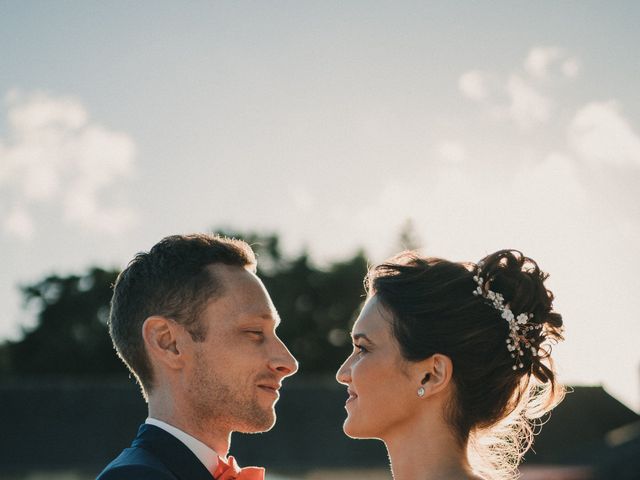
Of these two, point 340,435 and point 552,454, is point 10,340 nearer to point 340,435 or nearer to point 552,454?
point 340,435

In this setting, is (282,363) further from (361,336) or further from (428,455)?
(428,455)

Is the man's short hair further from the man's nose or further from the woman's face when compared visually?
the woman's face

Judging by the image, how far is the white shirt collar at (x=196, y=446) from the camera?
371cm

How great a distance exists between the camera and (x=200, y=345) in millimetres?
3947

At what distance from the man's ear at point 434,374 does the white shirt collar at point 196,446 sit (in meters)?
1.07

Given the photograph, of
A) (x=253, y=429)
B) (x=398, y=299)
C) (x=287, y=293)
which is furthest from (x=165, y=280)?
(x=287, y=293)

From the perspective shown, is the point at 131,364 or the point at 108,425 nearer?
the point at 131,364

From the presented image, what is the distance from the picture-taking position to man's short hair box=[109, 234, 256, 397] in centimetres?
397

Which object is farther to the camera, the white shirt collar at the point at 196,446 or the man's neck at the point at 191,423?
the man's neck at the point at 191,423

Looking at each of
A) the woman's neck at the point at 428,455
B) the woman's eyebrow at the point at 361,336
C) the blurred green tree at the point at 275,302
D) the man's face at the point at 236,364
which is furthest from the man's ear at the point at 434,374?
the blurred green tree at the point at 275,302

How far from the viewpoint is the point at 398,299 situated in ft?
13.3

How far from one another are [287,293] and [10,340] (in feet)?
62.2

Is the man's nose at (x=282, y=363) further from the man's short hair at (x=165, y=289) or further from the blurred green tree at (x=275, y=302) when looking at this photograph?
the blurred green tree at (x=275, y=302)

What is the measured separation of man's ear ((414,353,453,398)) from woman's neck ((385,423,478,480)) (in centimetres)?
18
